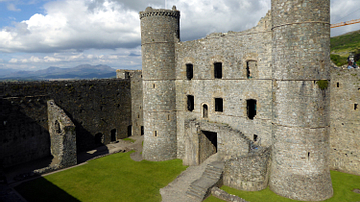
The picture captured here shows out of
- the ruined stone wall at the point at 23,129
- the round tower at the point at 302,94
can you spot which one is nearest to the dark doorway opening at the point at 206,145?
the round tower at the point at 302,94

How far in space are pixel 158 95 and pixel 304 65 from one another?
11.2 meters

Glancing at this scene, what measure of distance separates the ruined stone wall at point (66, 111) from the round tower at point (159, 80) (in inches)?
249

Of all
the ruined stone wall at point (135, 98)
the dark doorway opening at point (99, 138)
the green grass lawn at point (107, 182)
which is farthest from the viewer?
the ruined stone wall at point (135, 98)

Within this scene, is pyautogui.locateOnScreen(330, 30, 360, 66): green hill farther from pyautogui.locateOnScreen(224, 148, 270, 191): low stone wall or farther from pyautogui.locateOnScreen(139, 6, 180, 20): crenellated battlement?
pyautogui.locateOnScreen(224, 148, 270, 191): low stone wall

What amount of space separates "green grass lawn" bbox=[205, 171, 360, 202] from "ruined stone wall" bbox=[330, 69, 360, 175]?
3.30ft

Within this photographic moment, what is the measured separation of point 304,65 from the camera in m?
12.9

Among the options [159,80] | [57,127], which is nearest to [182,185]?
[159,80]

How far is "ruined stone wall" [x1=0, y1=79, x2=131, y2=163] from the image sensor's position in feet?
58.9

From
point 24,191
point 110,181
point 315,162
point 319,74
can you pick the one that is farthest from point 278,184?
point 24,191

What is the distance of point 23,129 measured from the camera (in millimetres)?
18500

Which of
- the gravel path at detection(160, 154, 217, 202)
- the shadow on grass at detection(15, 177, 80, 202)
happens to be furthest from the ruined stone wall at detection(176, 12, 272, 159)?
the shadow on grass at detection(15, 177, 80, 202)

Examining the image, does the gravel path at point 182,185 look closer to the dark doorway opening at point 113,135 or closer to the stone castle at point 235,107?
the stone castle at point 235,107

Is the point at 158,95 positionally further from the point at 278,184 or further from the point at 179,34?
the point at 278,184

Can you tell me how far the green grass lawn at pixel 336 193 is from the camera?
13.2 meters
